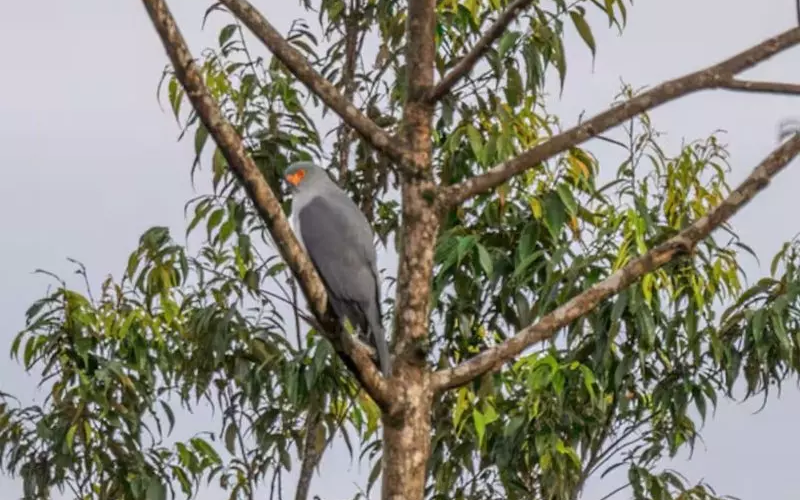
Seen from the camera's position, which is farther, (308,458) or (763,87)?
(308,458)

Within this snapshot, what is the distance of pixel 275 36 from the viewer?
2932mm

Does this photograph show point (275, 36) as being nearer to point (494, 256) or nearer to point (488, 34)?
point (488, 34)

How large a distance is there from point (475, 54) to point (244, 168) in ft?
2.27

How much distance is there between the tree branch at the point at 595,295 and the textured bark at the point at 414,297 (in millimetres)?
73

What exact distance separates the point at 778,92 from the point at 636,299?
104 cm

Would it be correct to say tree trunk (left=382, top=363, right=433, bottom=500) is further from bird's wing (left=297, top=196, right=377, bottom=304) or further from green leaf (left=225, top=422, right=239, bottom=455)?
green leaf (left=225, top=422, right=239, bottom=455)

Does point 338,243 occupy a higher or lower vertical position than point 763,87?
higher

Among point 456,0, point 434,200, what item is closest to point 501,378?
point 456,0

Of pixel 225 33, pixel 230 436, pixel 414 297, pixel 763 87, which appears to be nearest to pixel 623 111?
pixel 763 87

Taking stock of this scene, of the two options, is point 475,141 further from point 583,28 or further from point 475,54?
point 475,54

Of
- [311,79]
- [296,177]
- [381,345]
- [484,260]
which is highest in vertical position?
[296,177]

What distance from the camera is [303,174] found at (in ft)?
13.8

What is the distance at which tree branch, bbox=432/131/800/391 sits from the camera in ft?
9.55

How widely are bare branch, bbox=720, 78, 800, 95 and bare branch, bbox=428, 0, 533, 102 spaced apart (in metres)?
0.44
